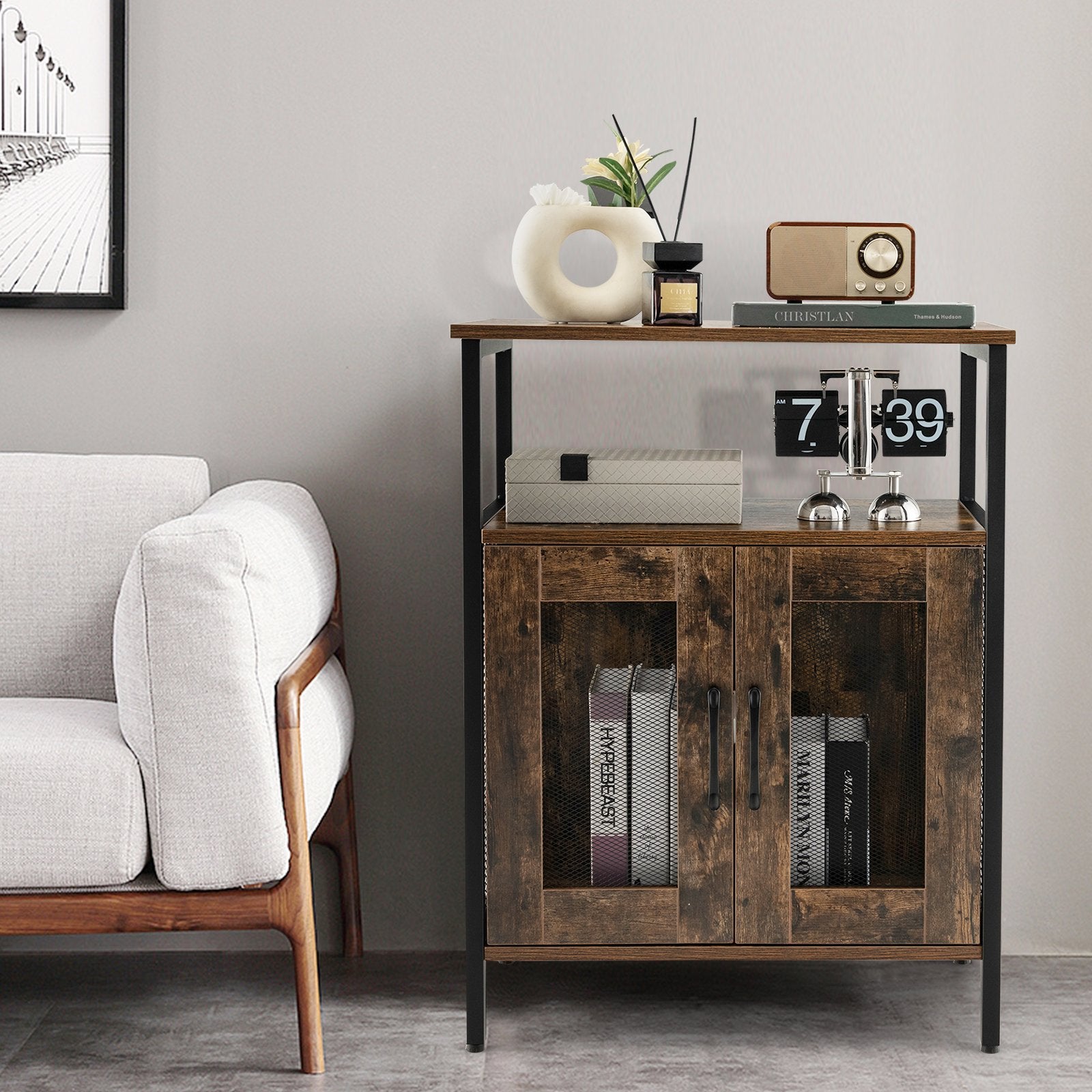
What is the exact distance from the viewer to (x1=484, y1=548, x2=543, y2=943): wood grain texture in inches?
77.8

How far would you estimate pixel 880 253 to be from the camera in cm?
196

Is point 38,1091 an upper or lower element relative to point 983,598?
lower

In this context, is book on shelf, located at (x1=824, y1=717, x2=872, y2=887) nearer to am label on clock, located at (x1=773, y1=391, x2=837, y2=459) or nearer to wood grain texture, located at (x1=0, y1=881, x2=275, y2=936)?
am label on clock, located at (x1=773, y1=391, x2=837, y2=459)

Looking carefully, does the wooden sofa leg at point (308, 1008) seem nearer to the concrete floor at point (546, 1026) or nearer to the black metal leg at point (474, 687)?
the concrete floor at point (546, 1026)

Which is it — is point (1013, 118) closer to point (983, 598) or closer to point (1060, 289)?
point (1060, 289)

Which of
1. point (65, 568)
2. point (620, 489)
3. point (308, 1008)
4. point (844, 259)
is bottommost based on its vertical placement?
point (308, 1008)

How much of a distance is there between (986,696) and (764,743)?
320mm

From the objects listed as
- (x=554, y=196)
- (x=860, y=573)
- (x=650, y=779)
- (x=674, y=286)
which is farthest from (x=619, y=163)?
(x=650, y=779)

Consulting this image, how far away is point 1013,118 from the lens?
2340 mm

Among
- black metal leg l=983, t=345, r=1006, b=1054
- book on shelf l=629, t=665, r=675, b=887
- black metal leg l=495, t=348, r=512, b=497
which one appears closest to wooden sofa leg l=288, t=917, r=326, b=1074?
book on shelf l=629, t=665, r=675, b=887

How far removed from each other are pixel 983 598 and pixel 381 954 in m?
1.23

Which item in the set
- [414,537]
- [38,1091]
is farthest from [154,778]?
[414,537]

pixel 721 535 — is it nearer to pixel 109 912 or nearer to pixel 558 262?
pixel 558 262

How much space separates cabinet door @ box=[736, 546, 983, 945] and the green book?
0.31 m
